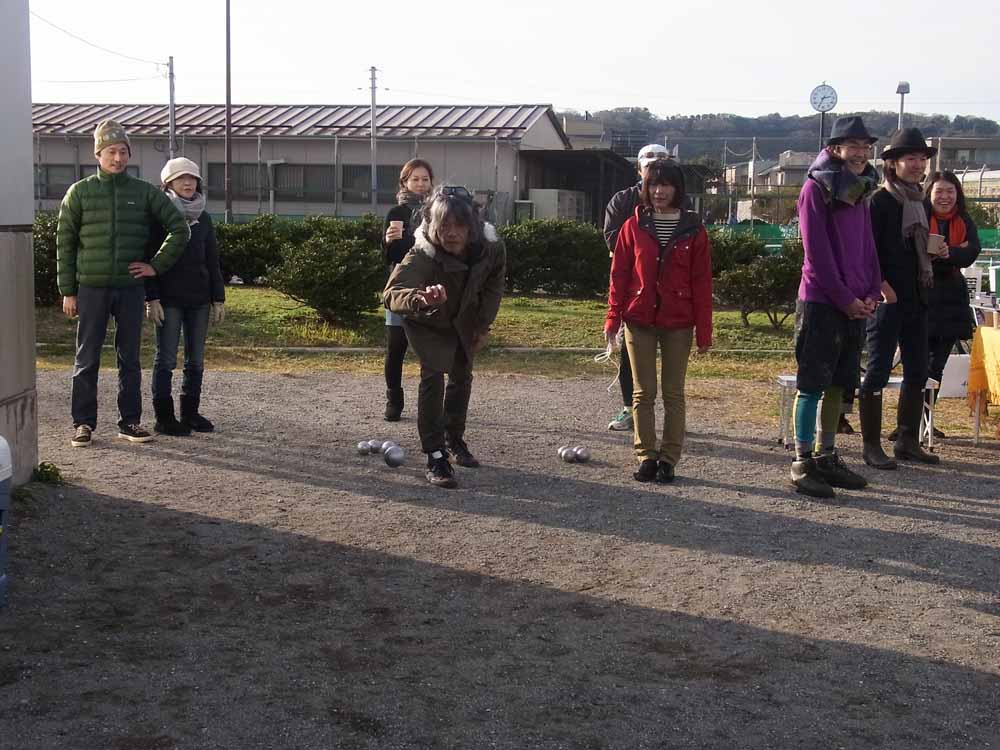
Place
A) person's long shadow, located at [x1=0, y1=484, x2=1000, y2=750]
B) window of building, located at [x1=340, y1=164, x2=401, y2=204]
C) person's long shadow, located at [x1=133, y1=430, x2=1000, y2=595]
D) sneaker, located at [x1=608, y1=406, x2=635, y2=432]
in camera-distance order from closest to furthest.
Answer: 1. person's long shadow, located at [x1=0, y1=484, x2=1000, y2=750]
2. person's long shadow, located at [x1=133, y1=430, x2=1000, y2=595]
3. sneaker, located at [x1=608, y1=406, x2=635, y2=432]
4. window of building, located at [x1=340, y1=164, x2=401, y2=204]

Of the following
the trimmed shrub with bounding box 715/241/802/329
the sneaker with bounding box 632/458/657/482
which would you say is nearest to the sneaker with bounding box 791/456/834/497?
the sneaker with bounding box 632/458/657/482

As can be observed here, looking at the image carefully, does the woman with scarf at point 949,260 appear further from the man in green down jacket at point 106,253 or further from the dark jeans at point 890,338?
the man in green down jacket at point 106,253

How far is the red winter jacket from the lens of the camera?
6.98 meters

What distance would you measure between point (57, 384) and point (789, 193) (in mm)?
51464

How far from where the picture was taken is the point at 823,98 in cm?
2275

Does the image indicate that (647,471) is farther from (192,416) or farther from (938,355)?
(192,416)

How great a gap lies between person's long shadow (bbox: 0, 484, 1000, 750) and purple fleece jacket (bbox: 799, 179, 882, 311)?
8.52 feet

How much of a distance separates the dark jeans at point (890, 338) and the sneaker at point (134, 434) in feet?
14.7

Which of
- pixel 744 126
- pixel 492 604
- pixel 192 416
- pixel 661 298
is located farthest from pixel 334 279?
pixel 744 126

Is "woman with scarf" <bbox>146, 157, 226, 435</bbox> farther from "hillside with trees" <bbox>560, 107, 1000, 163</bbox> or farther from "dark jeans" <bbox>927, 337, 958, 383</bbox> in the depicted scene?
"hillside with trees" <bbox>560, 107, 1000, 163</bbox>

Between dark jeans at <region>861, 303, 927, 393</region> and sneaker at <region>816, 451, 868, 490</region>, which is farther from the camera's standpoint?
dark jeans at <region>861, 303, 927, 393</region>

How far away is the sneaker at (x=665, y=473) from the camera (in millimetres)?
7094

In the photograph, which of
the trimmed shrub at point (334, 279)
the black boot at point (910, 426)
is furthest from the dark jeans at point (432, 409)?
the trimmed shrub at point (334, 279)

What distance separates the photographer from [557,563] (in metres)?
5.44
